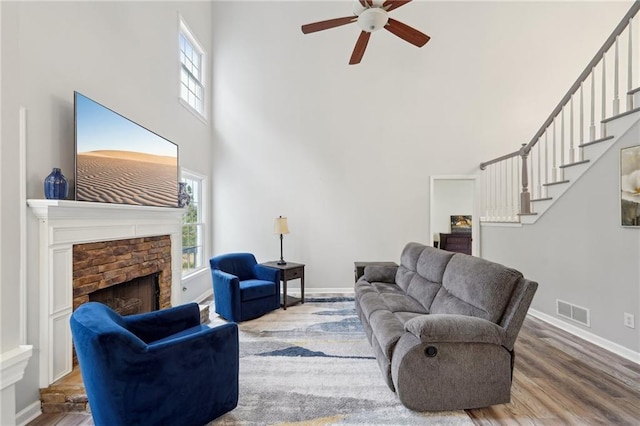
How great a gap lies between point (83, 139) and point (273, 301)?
2.76 m

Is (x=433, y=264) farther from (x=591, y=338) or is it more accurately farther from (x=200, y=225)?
(x=200, y=225)

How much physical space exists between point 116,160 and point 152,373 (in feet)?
6.25

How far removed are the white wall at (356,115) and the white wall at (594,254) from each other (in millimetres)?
1741

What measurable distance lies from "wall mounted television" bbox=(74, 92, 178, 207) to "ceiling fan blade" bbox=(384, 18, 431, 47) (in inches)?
104

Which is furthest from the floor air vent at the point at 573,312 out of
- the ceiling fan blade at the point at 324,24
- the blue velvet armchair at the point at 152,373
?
the ceiling fan blade at the point at 324,24

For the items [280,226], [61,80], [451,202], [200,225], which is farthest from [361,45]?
[451,202]

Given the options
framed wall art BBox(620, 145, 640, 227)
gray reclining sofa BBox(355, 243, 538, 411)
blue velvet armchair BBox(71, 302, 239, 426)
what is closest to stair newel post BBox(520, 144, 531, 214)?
framed wall art BBox(620, 145, 640, 227)

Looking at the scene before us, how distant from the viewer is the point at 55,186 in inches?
78.7

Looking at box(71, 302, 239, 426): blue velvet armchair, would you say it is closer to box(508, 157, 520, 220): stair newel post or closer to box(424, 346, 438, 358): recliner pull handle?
box(424, 346, 438, 358): recliner pull handle

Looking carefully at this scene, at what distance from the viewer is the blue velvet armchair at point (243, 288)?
357 cm

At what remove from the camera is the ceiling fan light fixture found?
2.57 metres

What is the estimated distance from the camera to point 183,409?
170 centimetres

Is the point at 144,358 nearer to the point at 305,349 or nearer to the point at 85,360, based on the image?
the point at 85,360

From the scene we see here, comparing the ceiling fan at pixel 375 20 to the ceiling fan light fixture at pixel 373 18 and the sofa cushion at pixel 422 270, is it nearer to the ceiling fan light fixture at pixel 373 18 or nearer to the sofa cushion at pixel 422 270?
the ceiling fan light fixture at pixel 373 18
